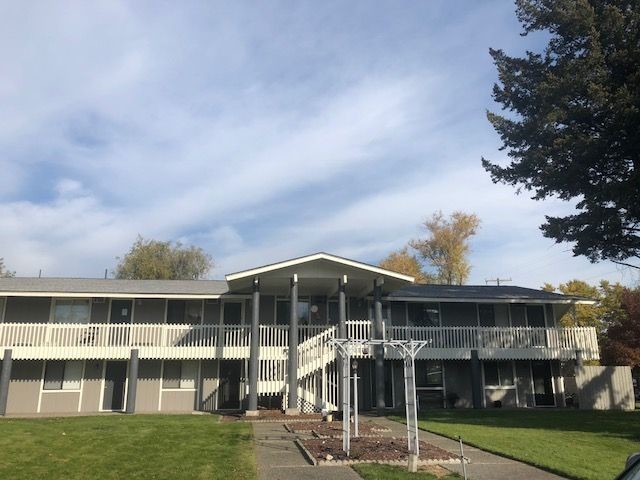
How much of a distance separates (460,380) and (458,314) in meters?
2.96

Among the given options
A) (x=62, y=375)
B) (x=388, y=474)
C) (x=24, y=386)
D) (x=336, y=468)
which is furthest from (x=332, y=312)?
(x=388, y=474)

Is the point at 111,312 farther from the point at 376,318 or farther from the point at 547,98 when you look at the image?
the point at 547,98

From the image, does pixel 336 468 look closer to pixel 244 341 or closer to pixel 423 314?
pixel 244 341

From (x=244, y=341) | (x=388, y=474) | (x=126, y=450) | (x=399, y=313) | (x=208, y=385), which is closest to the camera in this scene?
(x=388, y=474)

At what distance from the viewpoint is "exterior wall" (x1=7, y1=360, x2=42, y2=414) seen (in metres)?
22.0

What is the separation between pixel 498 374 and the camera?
23891 mm

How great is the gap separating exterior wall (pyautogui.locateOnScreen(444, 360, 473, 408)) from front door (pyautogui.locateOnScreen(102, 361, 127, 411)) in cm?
1385

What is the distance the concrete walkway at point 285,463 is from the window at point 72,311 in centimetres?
1240

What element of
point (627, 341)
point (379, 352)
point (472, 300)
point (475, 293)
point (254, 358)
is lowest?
point (254, 358)

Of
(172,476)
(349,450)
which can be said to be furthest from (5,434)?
(349,450)

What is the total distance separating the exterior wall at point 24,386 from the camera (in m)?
22.0

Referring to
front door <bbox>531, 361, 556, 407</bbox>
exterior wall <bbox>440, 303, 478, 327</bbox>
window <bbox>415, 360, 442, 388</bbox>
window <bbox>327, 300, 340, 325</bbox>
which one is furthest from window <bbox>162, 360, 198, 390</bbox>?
front door <bbox>531, 361, 556, 407</bbox>

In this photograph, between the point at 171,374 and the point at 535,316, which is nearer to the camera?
the point at 171,374

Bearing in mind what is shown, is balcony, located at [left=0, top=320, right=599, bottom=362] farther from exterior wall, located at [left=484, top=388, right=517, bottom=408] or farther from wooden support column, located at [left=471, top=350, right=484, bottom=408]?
exterior wall, located at [left=484, top=388, right=517, bottom=408]
